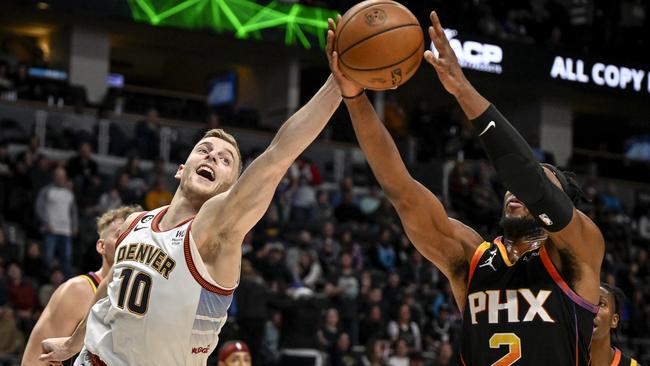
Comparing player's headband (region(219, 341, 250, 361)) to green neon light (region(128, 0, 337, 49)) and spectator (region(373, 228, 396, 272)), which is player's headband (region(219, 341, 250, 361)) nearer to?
spectator (region(373, 228, 396, 272))

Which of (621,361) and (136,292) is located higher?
(136,292)

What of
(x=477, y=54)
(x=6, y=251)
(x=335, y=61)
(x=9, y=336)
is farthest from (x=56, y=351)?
(x=477, y=54)

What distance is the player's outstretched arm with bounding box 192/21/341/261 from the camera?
3994mm

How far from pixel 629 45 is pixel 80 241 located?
15402mm

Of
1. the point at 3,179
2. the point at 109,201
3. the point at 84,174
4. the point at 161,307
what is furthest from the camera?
→ the point at 84,174

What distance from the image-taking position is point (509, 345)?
4.09 meters

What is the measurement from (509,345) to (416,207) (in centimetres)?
76

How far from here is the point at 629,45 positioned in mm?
24047

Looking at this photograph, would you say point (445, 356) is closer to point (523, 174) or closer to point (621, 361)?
point (621, 361)

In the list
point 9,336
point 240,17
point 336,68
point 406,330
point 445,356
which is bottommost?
point 445,356

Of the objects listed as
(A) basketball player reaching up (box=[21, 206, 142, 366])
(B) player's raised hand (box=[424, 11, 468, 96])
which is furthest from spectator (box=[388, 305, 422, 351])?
(B) player's raised hand (box=[424, 11, 468, 96])

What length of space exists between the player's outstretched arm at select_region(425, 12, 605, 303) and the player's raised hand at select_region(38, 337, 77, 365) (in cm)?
213

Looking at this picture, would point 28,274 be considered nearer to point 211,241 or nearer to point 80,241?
point 80,241

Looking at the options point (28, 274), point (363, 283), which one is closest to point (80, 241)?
point (28, 274)
